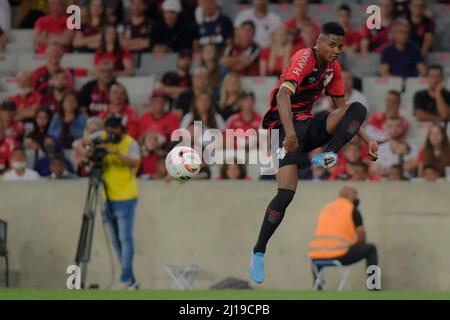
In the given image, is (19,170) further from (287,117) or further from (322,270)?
(287,117)

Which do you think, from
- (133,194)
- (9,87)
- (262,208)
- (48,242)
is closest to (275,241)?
(262,208)

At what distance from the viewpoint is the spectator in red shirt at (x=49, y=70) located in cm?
1653

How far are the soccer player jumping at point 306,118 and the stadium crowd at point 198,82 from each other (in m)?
4.40

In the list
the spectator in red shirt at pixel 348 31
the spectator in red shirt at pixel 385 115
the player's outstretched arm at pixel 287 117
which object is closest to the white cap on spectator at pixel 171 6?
the spectator in red shirt at pixel 348 31

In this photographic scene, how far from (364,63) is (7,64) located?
5160mm

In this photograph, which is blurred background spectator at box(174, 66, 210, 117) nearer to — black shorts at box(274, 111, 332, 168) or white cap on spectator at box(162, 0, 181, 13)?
white cap on spectator at box(162, 0, 181, 13)

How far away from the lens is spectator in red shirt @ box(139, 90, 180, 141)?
51.2 ft

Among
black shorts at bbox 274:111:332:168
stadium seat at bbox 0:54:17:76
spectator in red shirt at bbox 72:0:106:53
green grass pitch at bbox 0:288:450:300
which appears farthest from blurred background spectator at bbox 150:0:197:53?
black shorts at bbox 274:111:332:168

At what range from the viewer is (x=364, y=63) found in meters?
16.5

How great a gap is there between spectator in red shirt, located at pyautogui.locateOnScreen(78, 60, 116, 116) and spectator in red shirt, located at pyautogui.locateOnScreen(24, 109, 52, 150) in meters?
0.49

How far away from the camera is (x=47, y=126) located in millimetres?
15945

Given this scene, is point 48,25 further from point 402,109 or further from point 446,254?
point 446,254

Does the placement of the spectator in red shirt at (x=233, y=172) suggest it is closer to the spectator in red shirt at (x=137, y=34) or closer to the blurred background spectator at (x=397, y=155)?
the blurred background spectator at (x=397, y=155)
